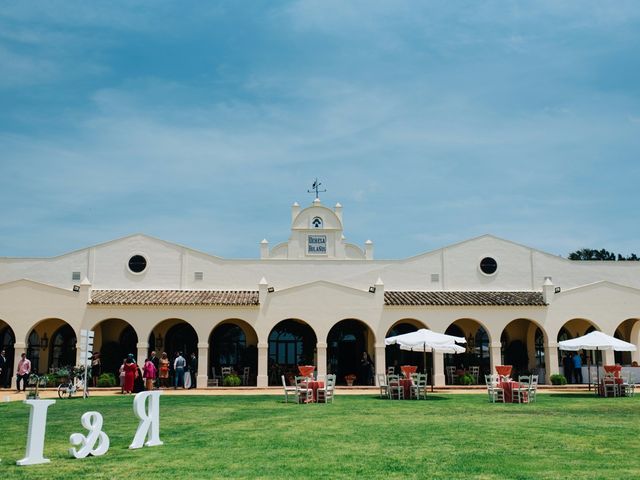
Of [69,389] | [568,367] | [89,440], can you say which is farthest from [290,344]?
[89,440]

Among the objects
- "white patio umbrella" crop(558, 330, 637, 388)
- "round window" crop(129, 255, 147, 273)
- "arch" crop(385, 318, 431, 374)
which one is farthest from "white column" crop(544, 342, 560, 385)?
"round window" crop(129, 255, 147, 273)

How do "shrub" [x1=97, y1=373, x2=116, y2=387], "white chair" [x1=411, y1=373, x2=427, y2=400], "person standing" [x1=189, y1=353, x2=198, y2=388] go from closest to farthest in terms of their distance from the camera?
"white chair" [x1=411, y1=373, x2=427, y2=400] < "shrub" [x1=97, y1=373, x2=116, y2=387] < "person standing" [x1=189, y1=353, x2=198, y2=388]

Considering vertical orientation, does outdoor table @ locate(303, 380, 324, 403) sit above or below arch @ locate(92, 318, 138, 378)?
below

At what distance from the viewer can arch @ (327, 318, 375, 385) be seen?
103ft

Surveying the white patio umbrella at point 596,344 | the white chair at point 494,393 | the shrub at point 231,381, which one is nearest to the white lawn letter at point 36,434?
the white chair at point 494,393

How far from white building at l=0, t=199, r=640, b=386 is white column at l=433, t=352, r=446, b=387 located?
0.15ft

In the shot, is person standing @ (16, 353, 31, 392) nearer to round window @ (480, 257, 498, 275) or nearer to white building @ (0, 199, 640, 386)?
white building @ (0, 199, 640, 386)

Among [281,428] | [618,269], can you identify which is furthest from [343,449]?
[618,269]

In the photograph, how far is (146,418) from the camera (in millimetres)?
11039

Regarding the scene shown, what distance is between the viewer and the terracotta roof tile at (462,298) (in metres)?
29.5

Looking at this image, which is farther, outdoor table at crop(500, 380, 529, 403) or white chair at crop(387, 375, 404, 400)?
white chair at crop(387, 375, 404, 400)

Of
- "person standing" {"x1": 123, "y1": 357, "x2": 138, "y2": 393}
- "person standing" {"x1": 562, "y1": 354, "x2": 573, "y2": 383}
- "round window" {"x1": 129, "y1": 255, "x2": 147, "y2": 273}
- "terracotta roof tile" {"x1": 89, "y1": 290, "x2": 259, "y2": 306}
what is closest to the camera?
"person standing" {"x1": 123, "y1": 357, "x2": 138, "y2": 393}

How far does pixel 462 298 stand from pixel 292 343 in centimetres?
777

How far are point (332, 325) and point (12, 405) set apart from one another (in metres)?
13.3
